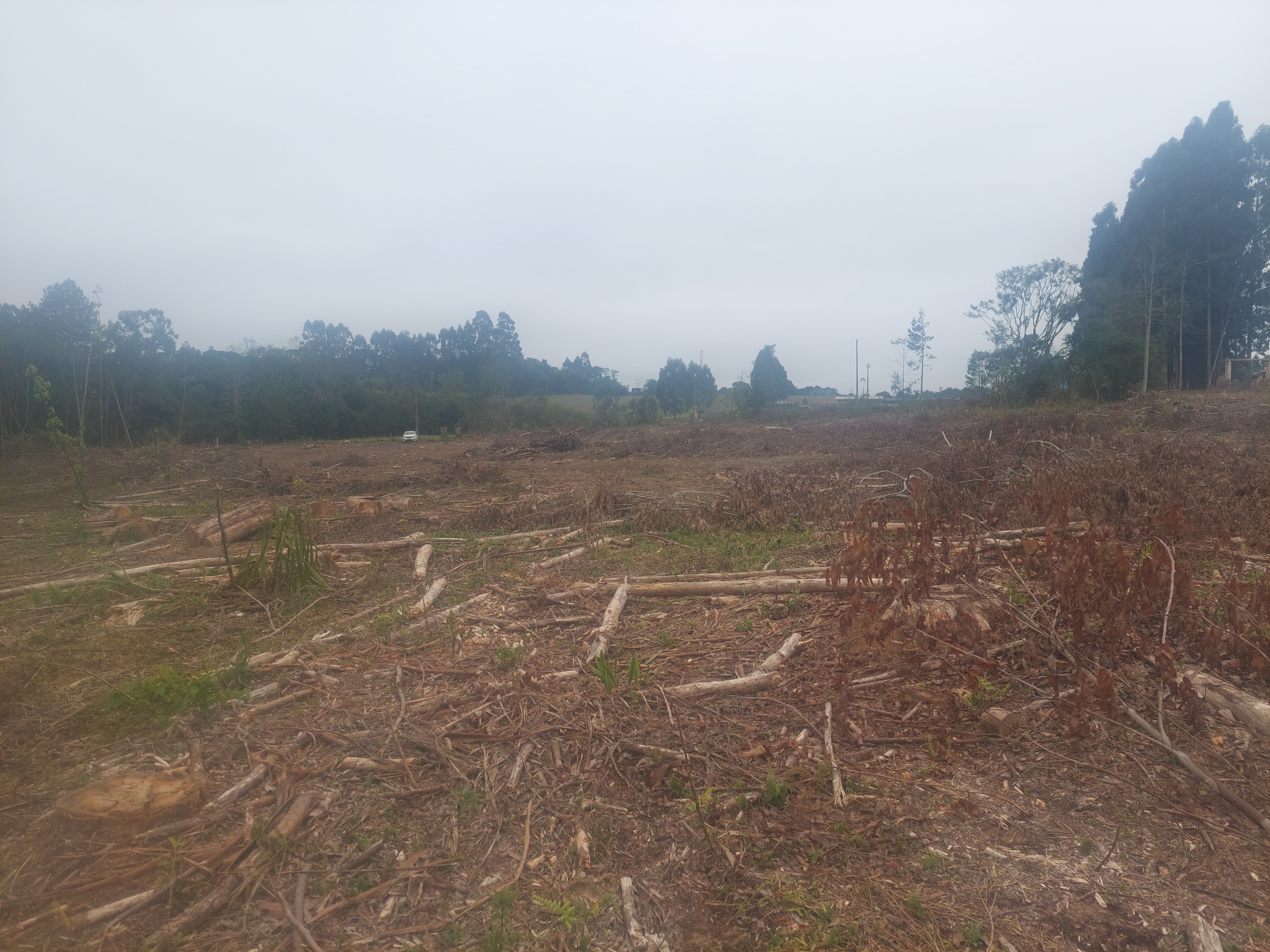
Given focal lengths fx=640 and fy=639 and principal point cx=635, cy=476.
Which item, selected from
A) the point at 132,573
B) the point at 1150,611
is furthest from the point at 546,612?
the point at 132,573

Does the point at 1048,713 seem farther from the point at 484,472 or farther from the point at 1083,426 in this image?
the point at 1083,426

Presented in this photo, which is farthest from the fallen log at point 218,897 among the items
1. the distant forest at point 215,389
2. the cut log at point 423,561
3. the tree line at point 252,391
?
the tree line at point 252,391

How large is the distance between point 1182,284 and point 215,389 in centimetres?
4804

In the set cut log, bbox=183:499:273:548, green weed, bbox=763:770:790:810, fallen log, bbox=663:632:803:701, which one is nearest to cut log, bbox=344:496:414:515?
cut log, bbox=183:499:273:548

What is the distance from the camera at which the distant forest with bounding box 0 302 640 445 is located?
2392 cm

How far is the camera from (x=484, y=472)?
44.0ft

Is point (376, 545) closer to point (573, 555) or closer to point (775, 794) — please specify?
point (573, 555)

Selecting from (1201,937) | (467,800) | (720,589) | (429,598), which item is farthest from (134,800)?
(720,589)

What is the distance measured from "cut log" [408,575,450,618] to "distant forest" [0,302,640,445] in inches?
332

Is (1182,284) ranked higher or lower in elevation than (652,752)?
higher

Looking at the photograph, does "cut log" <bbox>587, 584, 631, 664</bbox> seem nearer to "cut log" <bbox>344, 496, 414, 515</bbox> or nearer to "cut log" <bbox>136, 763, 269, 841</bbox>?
"cut log" <bbox>136, 763, 269, 841</bbox>

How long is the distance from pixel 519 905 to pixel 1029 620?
124 inches

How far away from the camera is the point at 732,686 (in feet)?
12.0

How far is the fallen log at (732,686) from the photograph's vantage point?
3.59m
